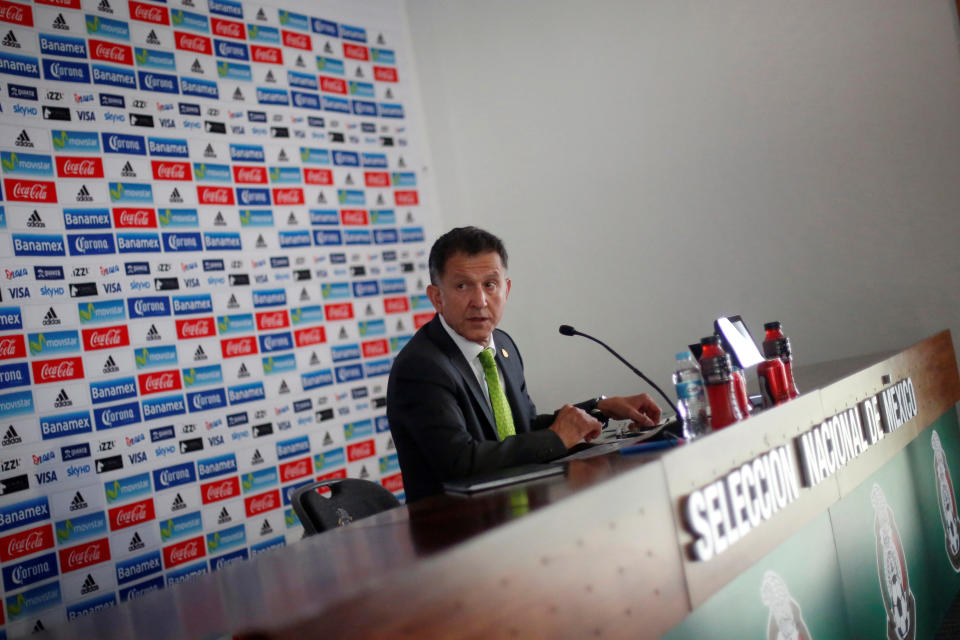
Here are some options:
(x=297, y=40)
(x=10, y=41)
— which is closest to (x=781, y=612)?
(x=10, y=41)

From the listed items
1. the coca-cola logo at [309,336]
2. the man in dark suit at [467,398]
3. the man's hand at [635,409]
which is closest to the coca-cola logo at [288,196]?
the coca-cola logo at [309,336]

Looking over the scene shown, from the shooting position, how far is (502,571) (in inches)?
42.7

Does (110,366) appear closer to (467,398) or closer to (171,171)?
(171,171)

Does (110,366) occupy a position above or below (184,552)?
above

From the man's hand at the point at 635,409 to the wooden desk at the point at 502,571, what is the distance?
0.57 m

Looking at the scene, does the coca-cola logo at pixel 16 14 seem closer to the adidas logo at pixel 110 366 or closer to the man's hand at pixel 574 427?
the adidas logo at pixel 110 366

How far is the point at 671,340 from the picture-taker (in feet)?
13.0

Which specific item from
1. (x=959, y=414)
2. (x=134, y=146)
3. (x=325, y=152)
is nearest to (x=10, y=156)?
(x=134, y=146)

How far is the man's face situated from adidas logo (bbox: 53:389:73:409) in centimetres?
165

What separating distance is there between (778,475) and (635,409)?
601mm

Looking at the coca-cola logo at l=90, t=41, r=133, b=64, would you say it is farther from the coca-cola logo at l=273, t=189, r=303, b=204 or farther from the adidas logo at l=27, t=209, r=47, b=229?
the coca-cola logo at l=273, t=189, r=303, b=204

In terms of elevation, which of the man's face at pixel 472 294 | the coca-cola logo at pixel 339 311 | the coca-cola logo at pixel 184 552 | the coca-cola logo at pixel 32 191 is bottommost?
the coca-cola logo at pixel 184 552

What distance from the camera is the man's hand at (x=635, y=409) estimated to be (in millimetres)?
2268

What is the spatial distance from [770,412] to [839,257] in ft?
6.66
